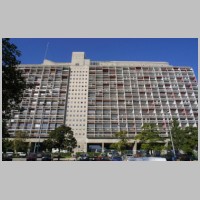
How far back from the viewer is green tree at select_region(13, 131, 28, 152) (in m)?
65.6

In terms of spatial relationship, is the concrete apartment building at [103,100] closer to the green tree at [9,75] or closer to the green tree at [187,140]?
the green tree at [187,140]

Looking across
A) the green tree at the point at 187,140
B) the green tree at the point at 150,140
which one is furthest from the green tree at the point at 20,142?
the green tree at the point at 187,140

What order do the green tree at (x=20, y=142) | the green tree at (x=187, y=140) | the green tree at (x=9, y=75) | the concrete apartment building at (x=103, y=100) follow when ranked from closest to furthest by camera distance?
the green tree at (x=9, y=75) → the green tree at (x=187, y=140) → the green tree at (x=20, y=142) → the concrete apartment building at (x=103, y=100)

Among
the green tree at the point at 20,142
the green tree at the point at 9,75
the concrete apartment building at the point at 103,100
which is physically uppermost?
the concrete apartment building at the point at 103,100

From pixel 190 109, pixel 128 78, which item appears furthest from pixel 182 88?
pixel 128 78

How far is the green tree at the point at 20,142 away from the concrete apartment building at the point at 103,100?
Answer: 5.18 m

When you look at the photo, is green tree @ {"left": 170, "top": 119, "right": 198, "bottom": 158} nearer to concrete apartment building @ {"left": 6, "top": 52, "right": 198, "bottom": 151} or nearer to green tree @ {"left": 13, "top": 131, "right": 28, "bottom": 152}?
concrete apartment building @ {"left": 6, "top": 52, "right": 198, "bottom": 151}

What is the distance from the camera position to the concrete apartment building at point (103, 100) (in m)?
79.1

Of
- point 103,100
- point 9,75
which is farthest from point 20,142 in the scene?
point 9,75

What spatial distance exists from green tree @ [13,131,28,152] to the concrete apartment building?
518 cm

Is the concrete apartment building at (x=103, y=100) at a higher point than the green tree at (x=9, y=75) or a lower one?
higher

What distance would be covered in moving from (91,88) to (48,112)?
2148 cm

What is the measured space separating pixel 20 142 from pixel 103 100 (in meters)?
36.2

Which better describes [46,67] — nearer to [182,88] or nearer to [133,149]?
[133,149]
